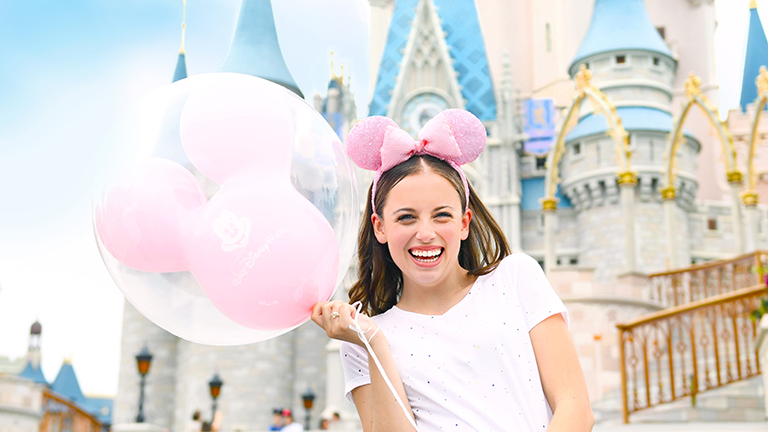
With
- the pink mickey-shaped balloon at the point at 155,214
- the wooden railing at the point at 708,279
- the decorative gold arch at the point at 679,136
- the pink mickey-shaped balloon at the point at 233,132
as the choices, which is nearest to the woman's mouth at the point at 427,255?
the pink mickey-shaped balloon at the point at 233,132

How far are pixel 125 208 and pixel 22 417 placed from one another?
10.8m

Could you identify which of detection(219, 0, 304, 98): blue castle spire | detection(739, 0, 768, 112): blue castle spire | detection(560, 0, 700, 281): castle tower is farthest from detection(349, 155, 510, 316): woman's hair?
detection(739, 0, 768, 112): blue castle spire

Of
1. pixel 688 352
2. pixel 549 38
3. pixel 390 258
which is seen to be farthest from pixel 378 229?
pixel 549 38

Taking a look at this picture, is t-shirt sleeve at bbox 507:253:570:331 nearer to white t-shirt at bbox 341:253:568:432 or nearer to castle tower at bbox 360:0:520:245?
white t-shirt at bbox 341:253:568:432

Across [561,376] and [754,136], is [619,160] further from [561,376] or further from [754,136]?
[561,376]

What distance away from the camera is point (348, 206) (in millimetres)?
1920

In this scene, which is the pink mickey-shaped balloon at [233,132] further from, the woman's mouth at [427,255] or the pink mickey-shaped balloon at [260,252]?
the woman's mouth at [427,255]

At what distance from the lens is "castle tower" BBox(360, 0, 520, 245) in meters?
19.1

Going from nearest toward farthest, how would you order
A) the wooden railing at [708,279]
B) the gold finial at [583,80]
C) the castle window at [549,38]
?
the wooden railing at [708,279] < the gold finial at [583,80] < the castle window at [549,38]

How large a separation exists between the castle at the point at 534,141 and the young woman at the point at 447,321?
12.8m

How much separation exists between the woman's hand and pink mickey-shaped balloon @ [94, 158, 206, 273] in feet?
1.22

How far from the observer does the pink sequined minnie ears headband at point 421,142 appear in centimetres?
183

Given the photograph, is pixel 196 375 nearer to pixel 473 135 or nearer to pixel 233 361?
pixel 233 361

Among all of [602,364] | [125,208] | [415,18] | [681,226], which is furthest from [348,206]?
[415,18]
